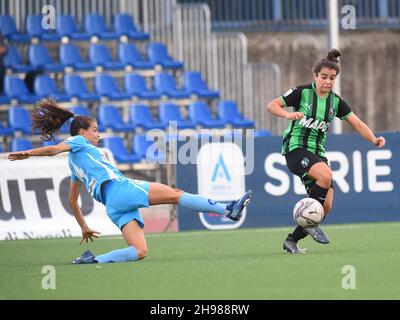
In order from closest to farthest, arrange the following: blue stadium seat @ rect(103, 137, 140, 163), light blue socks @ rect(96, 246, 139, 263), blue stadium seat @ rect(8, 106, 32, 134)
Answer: light blue socks @ rect(96, 246, 139, 263) → blue stadium seat @ rect(103, 137, 140, 163) → blue stadium seat @ rect(8, 106, 32, 134)

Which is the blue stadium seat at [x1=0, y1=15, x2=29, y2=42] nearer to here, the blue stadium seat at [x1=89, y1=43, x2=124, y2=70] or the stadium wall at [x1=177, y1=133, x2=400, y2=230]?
the blue stadium seat at [x1=89, y1=43, x2=124, y2=70]

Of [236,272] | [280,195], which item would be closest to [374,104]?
[280,195]

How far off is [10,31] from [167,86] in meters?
3.19

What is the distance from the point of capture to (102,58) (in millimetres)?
21156

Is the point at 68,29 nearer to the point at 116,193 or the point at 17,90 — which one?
the point at 17,90

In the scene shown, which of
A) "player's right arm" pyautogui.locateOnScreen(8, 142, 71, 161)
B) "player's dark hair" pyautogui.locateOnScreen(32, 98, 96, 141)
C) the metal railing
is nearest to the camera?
"player's right arm" pyautogui.locateOnScreen(8, 142, 71, 161)

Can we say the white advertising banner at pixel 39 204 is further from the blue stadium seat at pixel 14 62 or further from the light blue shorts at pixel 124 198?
the blue stadium seat at pixel 14 62

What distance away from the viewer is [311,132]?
1112cm

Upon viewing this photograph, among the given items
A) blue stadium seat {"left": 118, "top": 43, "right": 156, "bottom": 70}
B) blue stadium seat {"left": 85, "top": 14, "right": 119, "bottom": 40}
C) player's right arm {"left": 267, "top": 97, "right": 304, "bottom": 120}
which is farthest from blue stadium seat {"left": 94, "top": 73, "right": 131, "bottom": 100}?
player's right arm {"left": 267, "top": 97, "right": 304, "bottom": 120}

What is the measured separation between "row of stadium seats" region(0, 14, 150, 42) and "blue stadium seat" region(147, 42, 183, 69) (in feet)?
1.46

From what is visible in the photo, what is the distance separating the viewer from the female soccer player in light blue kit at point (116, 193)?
10.1 m

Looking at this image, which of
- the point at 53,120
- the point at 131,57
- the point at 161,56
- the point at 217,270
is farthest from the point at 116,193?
the point at 161,56

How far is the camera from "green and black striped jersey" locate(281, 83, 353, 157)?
36.3 feet
